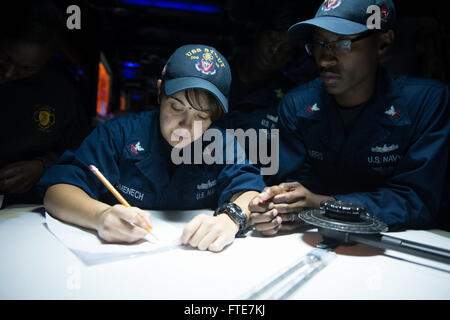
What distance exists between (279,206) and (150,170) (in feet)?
1.77

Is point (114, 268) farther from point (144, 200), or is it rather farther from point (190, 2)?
point (190, 2)

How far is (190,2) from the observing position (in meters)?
2.02

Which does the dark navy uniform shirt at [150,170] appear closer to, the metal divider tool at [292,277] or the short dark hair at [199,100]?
the short dark hair at [199,100]

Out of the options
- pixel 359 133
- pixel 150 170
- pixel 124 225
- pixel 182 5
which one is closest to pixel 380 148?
pixel 359 133

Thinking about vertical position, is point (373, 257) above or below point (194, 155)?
below

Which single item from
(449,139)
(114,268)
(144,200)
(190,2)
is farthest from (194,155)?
(190,2)

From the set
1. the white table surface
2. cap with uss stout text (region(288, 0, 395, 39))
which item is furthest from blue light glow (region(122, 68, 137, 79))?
the white table surface

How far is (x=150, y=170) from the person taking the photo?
120cm

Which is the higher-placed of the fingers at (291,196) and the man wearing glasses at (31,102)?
the man wearing glasses at (31,102)

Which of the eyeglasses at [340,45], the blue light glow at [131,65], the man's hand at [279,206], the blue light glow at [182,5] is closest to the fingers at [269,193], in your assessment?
the man's hand at [279,206]

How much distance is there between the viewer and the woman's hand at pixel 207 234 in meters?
0.85

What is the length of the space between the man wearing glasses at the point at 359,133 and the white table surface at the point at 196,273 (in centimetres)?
25

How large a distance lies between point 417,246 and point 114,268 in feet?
2.74
